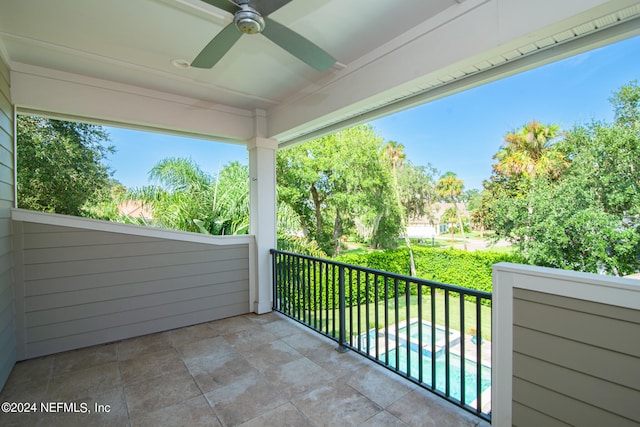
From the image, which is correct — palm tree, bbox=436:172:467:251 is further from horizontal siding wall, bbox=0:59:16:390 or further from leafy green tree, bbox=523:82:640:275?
horizontal siding wall, bbox=0:59:16:390

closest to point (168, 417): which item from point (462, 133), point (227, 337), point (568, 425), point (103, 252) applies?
point (227, 337)

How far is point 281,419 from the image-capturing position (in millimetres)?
1887

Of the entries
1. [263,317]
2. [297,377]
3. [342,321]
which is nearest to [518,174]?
[342,321]

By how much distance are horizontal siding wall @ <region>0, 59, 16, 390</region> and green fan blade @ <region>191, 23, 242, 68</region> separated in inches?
73.0

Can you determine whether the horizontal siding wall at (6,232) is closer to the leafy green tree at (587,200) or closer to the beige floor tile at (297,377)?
the beige floor tile at (297,377)

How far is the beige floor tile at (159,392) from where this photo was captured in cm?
204

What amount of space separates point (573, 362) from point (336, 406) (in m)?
1.39

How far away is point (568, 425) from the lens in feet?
4.72

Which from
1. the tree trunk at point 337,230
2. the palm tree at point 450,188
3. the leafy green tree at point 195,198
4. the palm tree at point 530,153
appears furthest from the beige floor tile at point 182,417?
the palm tree at point 450,188

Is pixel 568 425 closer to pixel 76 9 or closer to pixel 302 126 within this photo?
pixel 302 126

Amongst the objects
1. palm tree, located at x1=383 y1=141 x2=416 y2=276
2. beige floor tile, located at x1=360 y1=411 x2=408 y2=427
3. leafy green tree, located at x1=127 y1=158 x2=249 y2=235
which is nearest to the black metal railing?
beige floor tile, located at x1=360 y1=411 x2=408 y2=427

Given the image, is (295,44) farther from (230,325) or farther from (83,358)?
(83,358)

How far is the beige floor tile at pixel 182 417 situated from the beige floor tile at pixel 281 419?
24cm

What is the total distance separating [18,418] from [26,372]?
0.75m
